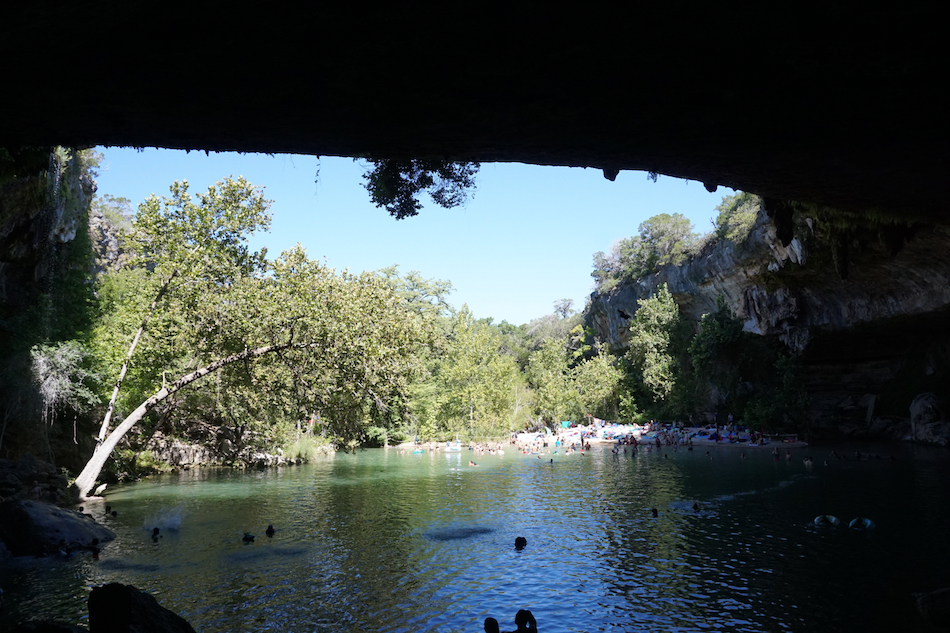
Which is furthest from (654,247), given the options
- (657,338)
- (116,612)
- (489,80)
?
(116,612)

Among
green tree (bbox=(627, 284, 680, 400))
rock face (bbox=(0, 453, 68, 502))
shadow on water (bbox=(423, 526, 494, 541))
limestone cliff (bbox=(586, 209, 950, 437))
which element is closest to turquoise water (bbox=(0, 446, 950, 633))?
shadow on water (bbox=(423, 526, 494, 541))

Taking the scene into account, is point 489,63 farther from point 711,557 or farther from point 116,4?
point 711,557

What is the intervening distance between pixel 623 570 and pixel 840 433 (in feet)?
115

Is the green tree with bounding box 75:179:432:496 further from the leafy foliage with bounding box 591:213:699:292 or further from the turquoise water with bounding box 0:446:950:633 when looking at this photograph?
Result: the leafy foliage with bounding box 591:213:699:292

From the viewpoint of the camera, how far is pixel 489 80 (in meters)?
5.64

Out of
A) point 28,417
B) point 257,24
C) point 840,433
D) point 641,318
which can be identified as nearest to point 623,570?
point 257,24

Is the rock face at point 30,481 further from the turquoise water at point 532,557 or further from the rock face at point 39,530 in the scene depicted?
the turquoise water at point 532,557

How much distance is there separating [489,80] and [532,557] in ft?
40.0

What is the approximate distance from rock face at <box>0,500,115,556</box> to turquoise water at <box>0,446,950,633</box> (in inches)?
28.4

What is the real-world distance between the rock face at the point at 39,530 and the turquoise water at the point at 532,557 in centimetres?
72

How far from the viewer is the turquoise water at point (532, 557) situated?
10.6 meters

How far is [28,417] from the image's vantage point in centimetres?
2075

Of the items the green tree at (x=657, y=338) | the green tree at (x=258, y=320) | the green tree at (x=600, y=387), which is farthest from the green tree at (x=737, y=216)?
the green tree at (x=258, y=320)

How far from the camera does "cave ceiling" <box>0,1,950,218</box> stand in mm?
4523
